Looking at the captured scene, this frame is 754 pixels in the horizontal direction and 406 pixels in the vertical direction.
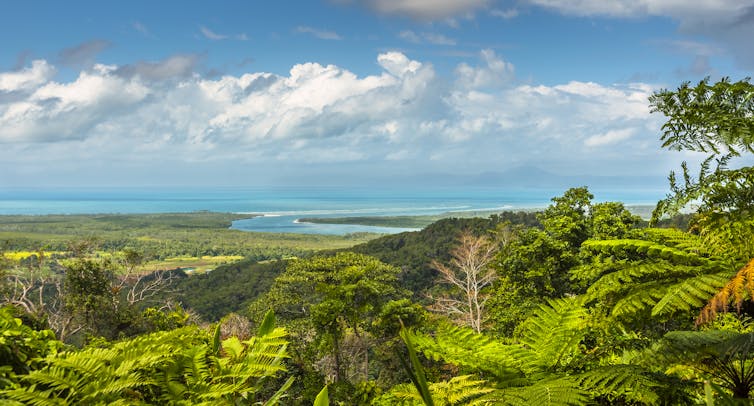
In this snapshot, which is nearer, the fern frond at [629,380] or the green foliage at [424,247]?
the fern frond at [629,380]

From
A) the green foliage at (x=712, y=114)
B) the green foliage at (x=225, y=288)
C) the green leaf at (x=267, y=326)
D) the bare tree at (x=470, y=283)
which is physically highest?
the green foliage at (x=712, y=114)

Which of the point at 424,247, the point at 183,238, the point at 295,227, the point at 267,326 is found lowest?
the point at 183,238

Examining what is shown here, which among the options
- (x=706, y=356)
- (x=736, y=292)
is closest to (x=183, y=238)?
(x=706, y=356)

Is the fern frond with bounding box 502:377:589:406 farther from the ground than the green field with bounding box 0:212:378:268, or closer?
farther from the ground

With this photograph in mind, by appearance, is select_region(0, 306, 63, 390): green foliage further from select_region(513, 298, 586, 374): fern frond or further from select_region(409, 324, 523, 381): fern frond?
select_region(513, 298, 586, 374): fern frond

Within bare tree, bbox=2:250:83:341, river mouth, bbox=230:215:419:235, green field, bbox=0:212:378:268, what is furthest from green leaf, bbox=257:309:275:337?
river mouth, bbox=230:215:419:235

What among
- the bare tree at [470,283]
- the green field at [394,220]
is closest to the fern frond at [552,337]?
the bare tree at [470,283]

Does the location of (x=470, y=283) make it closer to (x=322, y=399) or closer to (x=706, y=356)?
(x=706, y=356)

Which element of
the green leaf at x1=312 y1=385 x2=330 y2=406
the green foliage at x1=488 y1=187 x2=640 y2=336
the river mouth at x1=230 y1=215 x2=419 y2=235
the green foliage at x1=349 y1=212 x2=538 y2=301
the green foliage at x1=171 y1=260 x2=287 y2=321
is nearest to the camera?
the green leaf at x1=312 y1=385 x2=330 y2=406

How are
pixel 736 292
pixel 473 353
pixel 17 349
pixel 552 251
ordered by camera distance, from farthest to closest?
pixel 552 251
pixel 473 353
pixel 736 292
pixel 17 349

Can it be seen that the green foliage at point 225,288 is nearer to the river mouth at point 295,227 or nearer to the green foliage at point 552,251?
the green foliage at point 552,251

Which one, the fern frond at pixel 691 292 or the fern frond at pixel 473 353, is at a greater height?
the fern frond at pixel 691 292

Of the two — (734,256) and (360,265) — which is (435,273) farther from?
(734,256)
